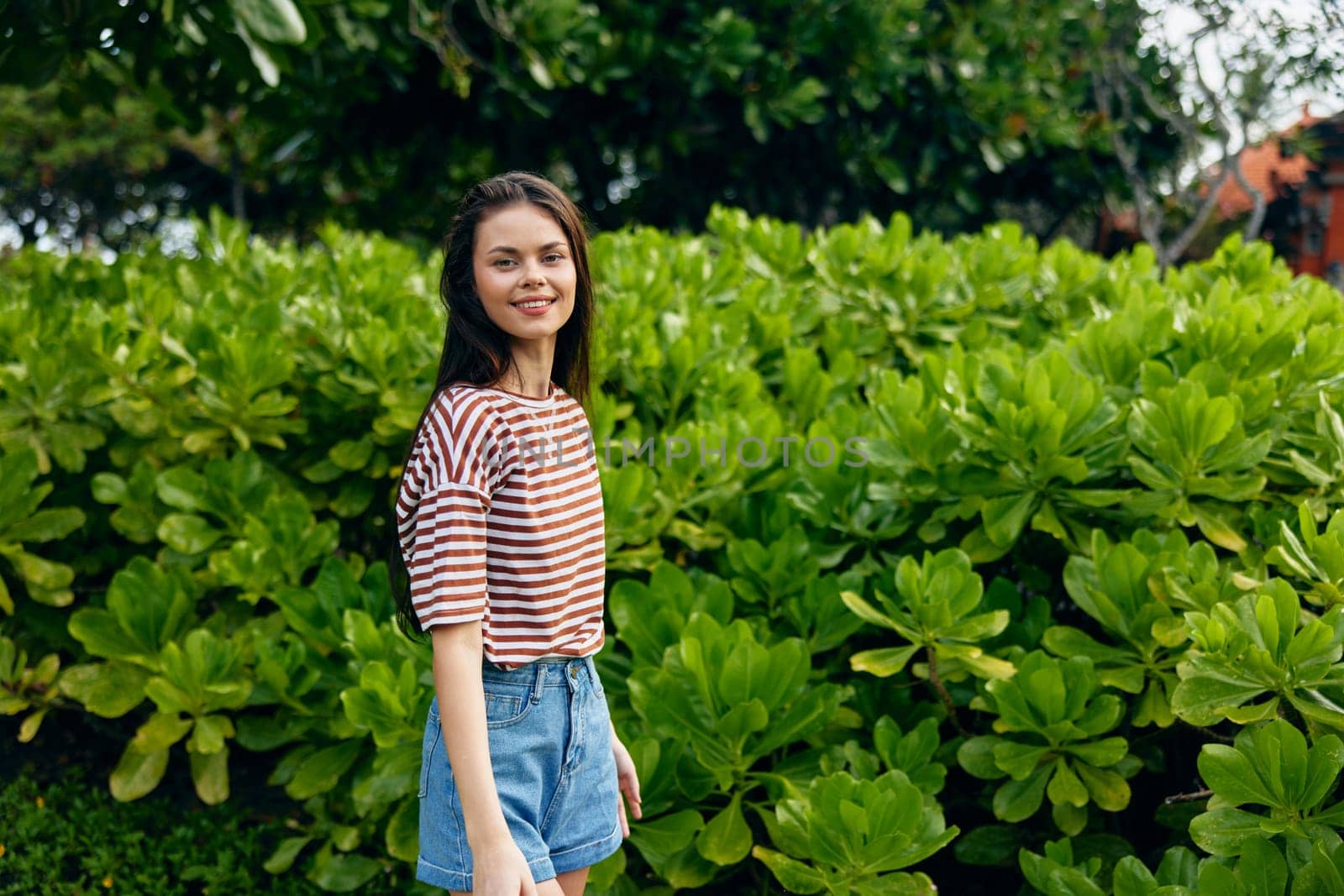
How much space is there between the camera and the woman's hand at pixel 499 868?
4.64 feet

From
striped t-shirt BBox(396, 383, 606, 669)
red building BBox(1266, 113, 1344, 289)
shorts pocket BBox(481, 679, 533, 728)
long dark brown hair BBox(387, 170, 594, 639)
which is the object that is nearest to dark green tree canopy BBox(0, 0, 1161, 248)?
long dark brown hair BBox(387, 170, 594, 639)

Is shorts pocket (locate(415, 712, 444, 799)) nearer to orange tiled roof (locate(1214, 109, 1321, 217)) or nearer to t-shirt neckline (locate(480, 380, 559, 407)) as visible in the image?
t-shirt neckline (locate(480, 380, 559, 407))

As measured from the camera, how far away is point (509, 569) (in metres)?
1.56

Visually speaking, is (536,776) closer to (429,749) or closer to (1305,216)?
(429,749)

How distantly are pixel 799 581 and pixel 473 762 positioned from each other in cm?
115

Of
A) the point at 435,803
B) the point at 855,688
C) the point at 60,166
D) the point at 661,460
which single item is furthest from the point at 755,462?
the point at 60,166

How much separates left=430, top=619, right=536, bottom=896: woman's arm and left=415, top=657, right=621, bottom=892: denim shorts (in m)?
0.06

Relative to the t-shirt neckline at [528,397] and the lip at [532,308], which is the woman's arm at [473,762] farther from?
the lip at [532,308]

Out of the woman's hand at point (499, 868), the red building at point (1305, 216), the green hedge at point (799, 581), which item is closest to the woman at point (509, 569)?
the woman's hand at point (499, 868)

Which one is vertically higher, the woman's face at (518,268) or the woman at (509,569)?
the woman's face at (518,268)

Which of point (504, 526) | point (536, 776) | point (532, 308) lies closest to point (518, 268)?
point (532, 308)

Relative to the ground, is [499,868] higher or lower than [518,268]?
lower

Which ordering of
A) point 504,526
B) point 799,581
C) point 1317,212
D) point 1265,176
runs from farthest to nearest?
point 1265,176 < point 1317,212 < point 799,581 < point 504,526

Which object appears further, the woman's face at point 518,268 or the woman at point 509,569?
the woman's face at point 518,268
